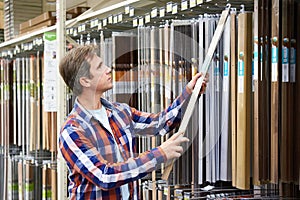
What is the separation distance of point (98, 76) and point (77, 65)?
108mm

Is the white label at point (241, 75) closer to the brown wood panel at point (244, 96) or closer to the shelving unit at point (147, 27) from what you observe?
the brown wood panel at point (244, 96)

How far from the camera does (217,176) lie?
2227 mm

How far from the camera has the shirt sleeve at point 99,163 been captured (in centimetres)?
202

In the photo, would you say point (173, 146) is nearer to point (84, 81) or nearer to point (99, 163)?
point (99, 163)

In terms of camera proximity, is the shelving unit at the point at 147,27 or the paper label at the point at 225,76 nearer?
the paper label at the point at 225,76

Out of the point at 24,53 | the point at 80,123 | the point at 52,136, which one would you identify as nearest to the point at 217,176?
the point at 80,123

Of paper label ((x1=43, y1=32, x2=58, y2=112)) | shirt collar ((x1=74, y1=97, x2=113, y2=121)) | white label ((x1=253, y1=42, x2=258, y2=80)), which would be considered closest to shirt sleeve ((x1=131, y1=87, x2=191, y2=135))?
shirt collar ((x1=74, y1=97, x2=113, y2=121))

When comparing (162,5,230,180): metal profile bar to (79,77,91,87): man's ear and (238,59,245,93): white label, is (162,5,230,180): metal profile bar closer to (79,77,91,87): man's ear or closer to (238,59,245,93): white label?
(238,59,245,93): white label

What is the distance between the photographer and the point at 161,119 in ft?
7.75

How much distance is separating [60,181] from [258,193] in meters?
1.35

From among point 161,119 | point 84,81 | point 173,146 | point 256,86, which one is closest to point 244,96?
point 256,86

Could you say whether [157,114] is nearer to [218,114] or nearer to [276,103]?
[218,114]

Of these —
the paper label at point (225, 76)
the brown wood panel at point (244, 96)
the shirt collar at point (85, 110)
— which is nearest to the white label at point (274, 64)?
the brown wood panel at point (244, 96)

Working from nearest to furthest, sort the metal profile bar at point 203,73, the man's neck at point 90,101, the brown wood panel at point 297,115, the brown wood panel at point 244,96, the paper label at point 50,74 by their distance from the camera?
the brown wood panel at point 297,115 < the brown wood panel at point 244,96 < the metal profile bar at point 203,73 < the man's neck at point 90,101 < the paper label at point 50,74
